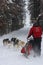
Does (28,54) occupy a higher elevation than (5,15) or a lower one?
lower

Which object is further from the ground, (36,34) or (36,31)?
(36,31)

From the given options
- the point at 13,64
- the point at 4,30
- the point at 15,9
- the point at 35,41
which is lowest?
the point at 13,64

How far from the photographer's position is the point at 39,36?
1281 cm

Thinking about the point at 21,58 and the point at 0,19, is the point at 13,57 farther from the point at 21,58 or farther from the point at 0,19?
the point at 0,19

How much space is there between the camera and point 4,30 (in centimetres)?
3089

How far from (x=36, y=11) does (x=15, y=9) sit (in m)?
4.46

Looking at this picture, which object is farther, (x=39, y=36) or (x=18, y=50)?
(x=18, y=50)

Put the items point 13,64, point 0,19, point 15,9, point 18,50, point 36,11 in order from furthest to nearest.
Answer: point 36,11, point 15,9, point 0,19, point 18,50, point 13,64

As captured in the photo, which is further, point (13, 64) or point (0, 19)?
point (0, 19)

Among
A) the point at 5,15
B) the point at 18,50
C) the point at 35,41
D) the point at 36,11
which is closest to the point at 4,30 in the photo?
the point at 5,15

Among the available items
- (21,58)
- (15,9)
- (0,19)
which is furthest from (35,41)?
(15,9)

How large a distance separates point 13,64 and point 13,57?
1.83 metres

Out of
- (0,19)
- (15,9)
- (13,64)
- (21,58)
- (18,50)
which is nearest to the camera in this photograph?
(13,64)

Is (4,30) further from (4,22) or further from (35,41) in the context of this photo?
(35,41)
